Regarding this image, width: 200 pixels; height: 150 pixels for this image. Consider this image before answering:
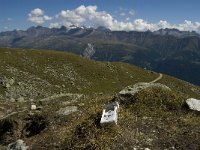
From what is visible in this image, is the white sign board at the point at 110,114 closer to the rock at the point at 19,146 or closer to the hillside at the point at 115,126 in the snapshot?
the hillside at the point at 115,126

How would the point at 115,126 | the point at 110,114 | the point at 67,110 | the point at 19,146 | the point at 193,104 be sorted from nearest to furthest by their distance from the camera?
the point at 115,126 → the point at 110,114 → the point at 19,146 → the point at 193,104 → the point at 67,110

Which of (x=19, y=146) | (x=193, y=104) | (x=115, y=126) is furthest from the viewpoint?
(x=193, y=104)

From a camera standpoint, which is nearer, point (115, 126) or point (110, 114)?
point (115, 126)

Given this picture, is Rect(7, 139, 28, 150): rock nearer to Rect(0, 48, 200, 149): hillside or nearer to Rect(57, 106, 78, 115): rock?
Rect(0, 48, 200, 149): hillside

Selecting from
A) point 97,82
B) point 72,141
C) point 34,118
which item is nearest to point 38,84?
point 97,82

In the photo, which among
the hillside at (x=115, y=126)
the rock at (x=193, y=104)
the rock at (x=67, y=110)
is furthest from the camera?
the rock at (x=67, y=110)

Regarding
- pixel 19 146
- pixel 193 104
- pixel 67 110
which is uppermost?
pixel 193 104

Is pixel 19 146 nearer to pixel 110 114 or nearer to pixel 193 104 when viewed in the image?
pixel 110 114

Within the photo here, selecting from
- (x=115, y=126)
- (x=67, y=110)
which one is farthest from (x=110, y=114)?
(x=67, y=110)

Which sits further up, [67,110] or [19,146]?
[67,110]

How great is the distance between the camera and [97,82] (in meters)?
118

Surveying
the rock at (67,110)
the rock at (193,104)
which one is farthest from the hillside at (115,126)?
the rock at (193,104)

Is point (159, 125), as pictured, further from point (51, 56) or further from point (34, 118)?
point (51, 56)

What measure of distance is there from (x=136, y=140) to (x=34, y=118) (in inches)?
375
